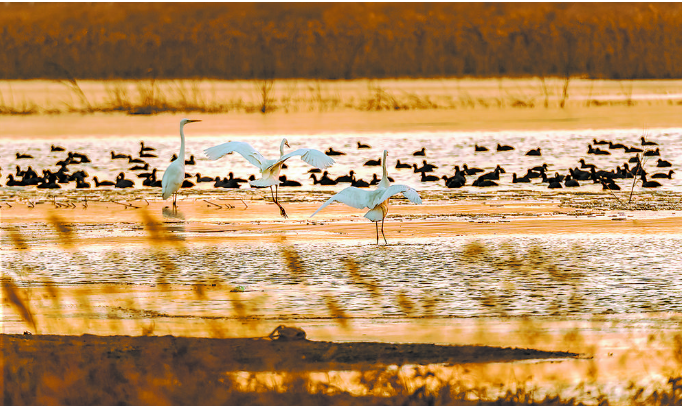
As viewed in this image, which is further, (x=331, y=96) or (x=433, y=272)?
(x=331, y=96)

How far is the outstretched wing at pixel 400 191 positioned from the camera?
10.9 meters

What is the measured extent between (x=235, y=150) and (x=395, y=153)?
11393 mm

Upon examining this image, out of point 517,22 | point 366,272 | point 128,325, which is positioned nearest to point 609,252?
point 366,272

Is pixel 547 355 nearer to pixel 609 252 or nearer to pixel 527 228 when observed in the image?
pixel 609 252

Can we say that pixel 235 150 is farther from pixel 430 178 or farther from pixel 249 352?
pixel 249 352

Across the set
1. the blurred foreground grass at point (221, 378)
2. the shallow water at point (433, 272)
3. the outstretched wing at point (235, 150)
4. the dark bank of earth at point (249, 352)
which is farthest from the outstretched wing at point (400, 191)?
the dark bank of earth at point (249, 352)

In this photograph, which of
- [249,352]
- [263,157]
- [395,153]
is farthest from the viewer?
[395,153]

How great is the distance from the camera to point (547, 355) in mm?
6539

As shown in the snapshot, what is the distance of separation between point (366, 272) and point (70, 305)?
2932 mm

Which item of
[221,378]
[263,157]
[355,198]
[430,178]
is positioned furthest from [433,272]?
[430,178]

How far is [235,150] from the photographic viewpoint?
14.2 m

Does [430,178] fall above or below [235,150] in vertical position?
below

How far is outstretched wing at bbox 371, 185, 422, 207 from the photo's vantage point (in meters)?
10.9

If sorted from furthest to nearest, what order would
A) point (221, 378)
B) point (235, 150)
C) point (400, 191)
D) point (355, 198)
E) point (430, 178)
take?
1. point (430, 178)
2. point (235, 150)
3. point (355, 198)
4. point (400, 191)
5. point (221, 378)
